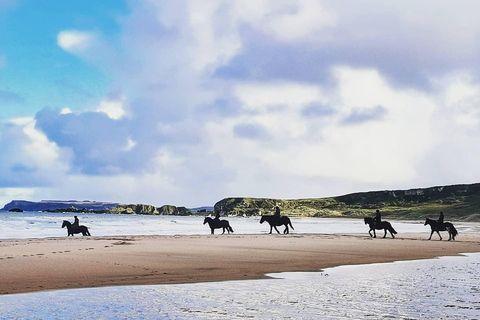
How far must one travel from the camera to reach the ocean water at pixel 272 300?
8.86m

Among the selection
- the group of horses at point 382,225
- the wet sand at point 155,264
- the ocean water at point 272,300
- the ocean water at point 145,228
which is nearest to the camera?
the ocean water at point 272,300

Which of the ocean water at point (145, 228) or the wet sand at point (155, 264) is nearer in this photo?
the wet sand at point (155, 264)

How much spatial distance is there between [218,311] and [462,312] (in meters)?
4.15

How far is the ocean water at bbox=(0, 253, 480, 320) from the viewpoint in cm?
886

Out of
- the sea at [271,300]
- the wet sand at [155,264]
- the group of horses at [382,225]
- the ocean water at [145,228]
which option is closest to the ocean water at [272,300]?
the sea at [271,300]

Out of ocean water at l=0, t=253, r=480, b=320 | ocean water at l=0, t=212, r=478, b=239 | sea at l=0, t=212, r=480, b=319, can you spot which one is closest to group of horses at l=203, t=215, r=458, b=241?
ocean water at l=0, t=212, r=478, b=239

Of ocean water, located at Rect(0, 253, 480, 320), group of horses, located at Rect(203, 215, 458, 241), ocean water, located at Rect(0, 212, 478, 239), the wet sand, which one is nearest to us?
ocean water, located at Rect(0, 253, 480, 320)

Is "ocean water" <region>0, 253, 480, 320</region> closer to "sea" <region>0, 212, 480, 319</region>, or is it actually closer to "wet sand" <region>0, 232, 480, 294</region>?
"sea" <region>0, 212, 480, 319</region>

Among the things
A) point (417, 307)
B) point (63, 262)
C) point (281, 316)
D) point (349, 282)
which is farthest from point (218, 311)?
point (63, 262)

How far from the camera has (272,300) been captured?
10.3 meters

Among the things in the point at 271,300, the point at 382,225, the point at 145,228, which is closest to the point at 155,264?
the point at 271,300

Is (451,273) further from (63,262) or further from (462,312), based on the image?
(63,262)

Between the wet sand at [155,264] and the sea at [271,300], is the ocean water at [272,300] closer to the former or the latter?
the sea at [271,300]

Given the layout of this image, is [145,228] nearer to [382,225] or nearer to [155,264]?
[382,225]
